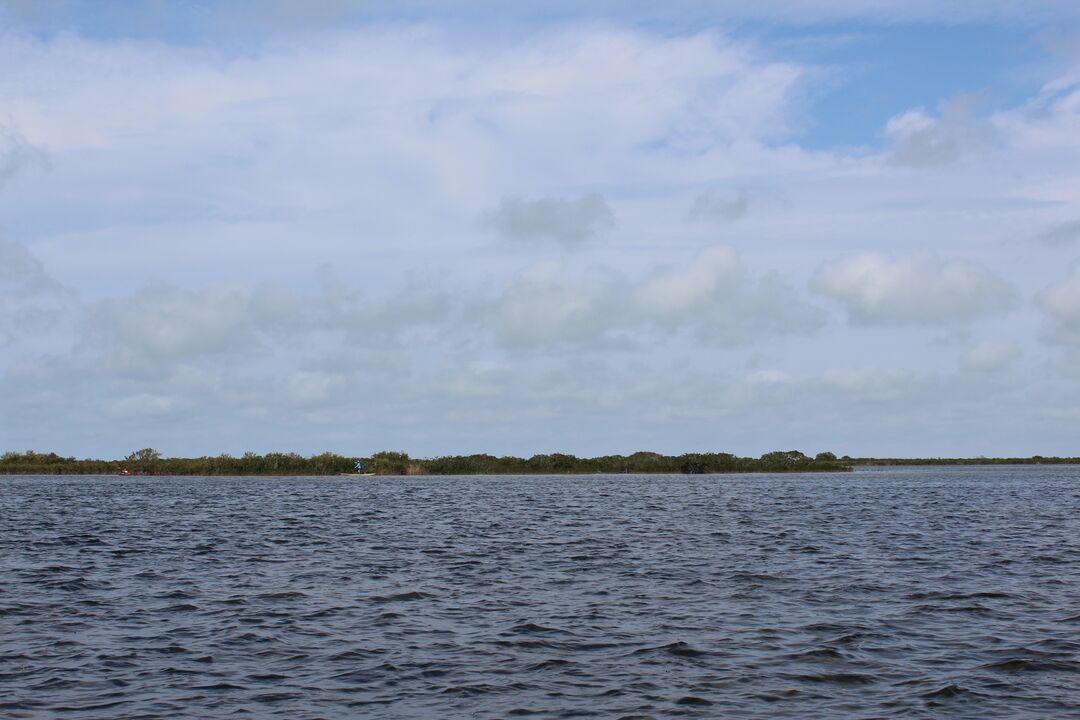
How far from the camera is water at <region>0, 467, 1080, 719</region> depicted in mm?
15281

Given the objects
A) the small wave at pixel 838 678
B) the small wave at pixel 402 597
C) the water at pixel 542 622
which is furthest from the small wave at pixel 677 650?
the small wave at pixel 402 597

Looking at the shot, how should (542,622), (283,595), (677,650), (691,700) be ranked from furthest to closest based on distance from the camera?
(283,595) → (542,622) → (677,650) → (691,700)

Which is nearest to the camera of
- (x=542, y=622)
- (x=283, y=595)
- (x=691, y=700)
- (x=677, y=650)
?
(x=691, y=700)

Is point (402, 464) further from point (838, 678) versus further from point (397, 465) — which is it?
point (838, 678)

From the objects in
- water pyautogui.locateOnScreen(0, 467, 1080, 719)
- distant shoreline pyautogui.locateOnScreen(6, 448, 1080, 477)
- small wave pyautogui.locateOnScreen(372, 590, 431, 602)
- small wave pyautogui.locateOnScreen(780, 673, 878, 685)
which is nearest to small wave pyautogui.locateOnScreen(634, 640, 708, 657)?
water pyautogui.locateOnScreen(0, 467, 1080, 719)

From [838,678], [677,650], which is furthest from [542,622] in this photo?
[838,678]

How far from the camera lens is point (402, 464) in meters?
140

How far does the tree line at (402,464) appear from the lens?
445 ft

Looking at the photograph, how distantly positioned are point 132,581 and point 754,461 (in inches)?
5044

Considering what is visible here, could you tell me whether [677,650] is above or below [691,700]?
above

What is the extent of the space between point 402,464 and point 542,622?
A: 121167 millimetres

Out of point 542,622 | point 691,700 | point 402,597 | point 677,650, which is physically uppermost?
point 402,597

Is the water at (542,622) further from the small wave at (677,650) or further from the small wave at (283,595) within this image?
the small wave at (283,595)

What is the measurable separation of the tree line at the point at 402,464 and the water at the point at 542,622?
9175 cm
